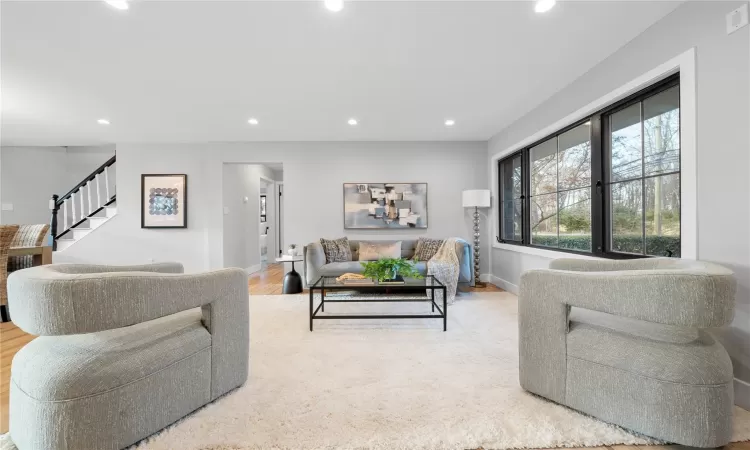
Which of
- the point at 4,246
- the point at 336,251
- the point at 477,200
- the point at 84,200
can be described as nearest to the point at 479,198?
the point at 477,200

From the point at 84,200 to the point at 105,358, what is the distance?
603 centimetres

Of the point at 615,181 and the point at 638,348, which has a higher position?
the point at 615,181

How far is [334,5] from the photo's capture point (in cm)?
197

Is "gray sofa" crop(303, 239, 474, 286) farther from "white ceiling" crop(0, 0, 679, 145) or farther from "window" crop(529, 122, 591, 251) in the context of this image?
"white ceiling" crop(0, 0, 679, 145)

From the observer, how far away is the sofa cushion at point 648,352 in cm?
128

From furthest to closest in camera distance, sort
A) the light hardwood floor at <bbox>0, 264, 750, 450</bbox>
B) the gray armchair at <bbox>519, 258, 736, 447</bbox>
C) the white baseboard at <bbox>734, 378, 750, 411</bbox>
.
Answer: the white baseboard at <bbox>734, 378, 750, 411</bbox>
the light hardwood floor at <bbox>0, 264, 750, 450</bbox>
the gray armchair at <bbox>519, 258, 736, 447</bbox>

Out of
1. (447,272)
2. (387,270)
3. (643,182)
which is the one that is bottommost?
(447,272)

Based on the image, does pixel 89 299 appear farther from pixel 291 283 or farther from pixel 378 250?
pixel 378 250

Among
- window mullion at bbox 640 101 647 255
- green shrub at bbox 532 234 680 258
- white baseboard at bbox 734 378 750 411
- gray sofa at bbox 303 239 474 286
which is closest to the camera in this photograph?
white baseboard at bbox 734 378 750 411

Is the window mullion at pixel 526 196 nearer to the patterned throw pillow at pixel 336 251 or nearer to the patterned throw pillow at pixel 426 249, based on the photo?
the patterned throw pillow at pixel 426 249

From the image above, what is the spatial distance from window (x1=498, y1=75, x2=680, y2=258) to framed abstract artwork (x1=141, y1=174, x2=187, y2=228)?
17.7 feet

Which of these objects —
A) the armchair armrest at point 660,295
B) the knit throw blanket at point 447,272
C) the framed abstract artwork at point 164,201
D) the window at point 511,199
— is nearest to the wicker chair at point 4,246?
the framed abstract artwork at point 164,201

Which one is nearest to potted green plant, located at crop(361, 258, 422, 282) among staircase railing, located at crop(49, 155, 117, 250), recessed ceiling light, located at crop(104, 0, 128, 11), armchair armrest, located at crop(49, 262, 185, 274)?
armchair armrest, located at crop(49, 262, 185, 274)

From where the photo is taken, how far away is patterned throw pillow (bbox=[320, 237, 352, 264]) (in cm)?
457
